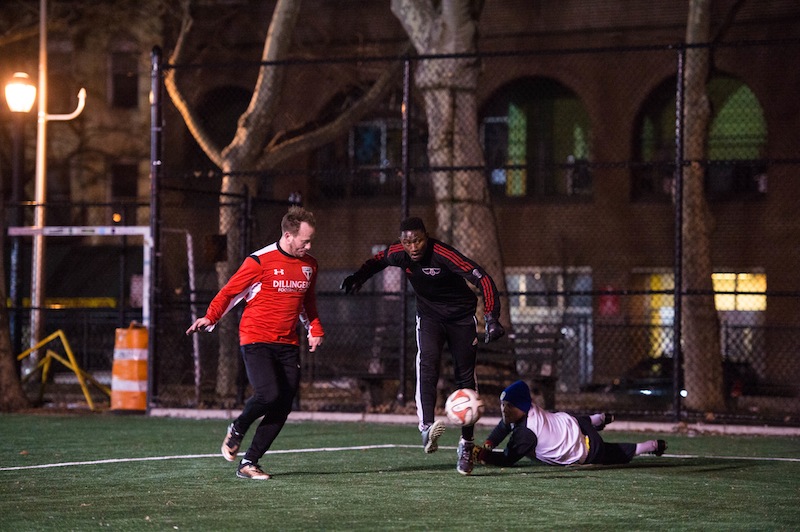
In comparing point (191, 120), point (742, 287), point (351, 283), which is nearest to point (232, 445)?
point (351, 283)

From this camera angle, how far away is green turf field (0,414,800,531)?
7660mm

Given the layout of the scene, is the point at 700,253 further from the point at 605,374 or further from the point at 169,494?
the point at 169,494

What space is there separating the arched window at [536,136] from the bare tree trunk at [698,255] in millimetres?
10983

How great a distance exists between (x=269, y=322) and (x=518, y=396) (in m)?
2.01

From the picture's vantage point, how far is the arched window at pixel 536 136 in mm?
30750

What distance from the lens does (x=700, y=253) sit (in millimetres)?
19422

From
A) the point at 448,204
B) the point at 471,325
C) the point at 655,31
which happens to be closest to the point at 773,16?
the point at 655,31

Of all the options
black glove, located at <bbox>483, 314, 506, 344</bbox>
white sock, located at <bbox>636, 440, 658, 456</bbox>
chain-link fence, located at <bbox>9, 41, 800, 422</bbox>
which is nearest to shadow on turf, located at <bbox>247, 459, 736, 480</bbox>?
white sock, located at <bbox>636, 440, 658, 456</bbox>

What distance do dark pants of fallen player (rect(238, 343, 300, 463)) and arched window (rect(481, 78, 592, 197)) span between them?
69.1ft

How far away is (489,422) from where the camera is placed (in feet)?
50.0

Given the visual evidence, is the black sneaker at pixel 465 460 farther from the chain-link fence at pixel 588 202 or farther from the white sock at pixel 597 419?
the chain-link fence at pixel 588 202

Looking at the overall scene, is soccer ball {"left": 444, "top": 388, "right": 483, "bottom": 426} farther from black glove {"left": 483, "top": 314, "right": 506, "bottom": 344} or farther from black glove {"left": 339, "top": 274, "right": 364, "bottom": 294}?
black glove {"left": 339, "top": 274, "right": 364, "bottom": 294}

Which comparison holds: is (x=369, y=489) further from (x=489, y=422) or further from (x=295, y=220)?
(x=489, y=422)

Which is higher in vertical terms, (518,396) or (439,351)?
(439,351)
